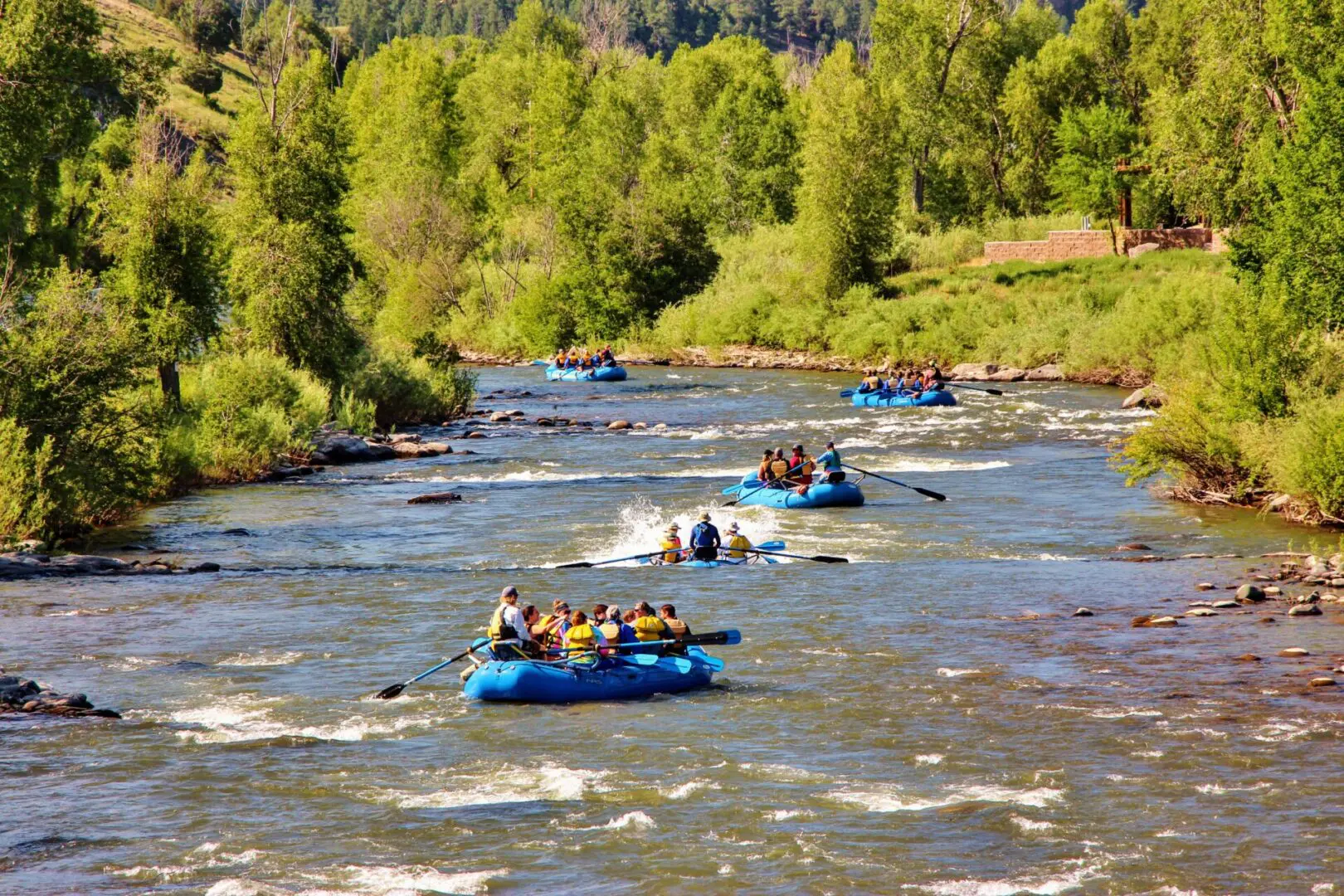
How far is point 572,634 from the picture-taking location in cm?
1938

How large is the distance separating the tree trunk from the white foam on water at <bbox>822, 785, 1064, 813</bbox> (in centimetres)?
2707


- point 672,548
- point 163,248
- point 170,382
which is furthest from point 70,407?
point 672,548

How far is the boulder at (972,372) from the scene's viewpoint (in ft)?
207

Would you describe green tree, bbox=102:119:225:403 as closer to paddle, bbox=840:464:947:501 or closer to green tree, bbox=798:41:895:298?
paddle, bbox=840:464:947:501

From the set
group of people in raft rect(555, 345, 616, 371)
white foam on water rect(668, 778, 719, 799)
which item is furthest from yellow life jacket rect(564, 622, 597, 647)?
group of people in raft rect(555, 345, 616, 371)

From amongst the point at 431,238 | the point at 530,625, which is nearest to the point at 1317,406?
the point at 530,625

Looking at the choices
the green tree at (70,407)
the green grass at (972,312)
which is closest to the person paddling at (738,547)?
the green tree at (70,407)

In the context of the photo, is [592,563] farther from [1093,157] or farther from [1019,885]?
[1093,157]

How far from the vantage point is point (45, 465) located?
28.3 m

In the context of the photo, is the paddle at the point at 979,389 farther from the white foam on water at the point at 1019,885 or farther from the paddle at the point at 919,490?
the white foam on water at the point at 1019,885

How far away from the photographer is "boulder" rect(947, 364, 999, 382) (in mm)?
63125

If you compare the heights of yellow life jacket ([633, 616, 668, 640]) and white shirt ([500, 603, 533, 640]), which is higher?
white shirt ([500, 603, 533, 640])

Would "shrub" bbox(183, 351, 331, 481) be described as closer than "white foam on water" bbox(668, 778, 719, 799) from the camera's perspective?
No

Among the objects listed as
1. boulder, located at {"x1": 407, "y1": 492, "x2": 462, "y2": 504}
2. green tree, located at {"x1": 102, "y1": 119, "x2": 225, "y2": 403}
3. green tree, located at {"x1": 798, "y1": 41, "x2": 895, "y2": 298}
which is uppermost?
green tree, located at {"x1": 798, "y1": 41, "x2": 895, "y2": 298}
